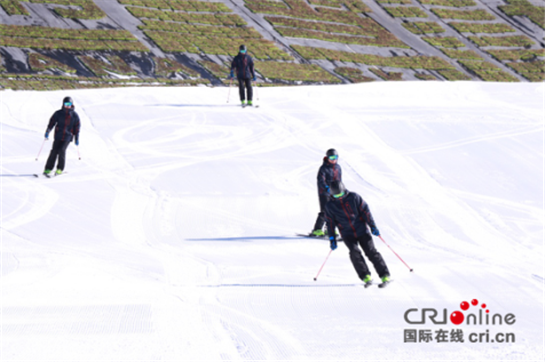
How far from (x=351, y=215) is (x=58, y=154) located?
7.46 meters

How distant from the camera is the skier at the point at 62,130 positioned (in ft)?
44.5

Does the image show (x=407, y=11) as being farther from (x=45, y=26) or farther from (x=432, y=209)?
(x=432, y=209)

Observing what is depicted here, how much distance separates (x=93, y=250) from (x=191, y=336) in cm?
350

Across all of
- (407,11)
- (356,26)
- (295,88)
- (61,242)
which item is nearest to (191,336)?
(61,242)

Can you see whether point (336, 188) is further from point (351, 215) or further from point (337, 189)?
point (351, 215)

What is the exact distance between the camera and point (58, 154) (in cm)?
1377

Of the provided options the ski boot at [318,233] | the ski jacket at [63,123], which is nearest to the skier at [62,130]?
the ski jacket at [63,123]

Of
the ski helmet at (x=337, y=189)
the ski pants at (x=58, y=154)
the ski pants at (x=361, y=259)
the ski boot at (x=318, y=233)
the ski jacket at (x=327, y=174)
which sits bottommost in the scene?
the ski boot at (x=318, y=233)

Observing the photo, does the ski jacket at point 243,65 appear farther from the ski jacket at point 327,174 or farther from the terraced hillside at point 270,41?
the ski jacket at point 327,174

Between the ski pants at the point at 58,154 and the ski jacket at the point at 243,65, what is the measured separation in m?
6.14

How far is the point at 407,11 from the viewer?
36.8 metres

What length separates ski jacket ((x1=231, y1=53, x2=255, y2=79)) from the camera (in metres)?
18.5

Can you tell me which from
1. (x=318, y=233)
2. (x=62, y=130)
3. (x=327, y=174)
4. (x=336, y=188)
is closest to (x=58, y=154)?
(x=62, y=130)

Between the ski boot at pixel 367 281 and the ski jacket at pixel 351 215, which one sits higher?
the ski jacket at pixel 351 215
